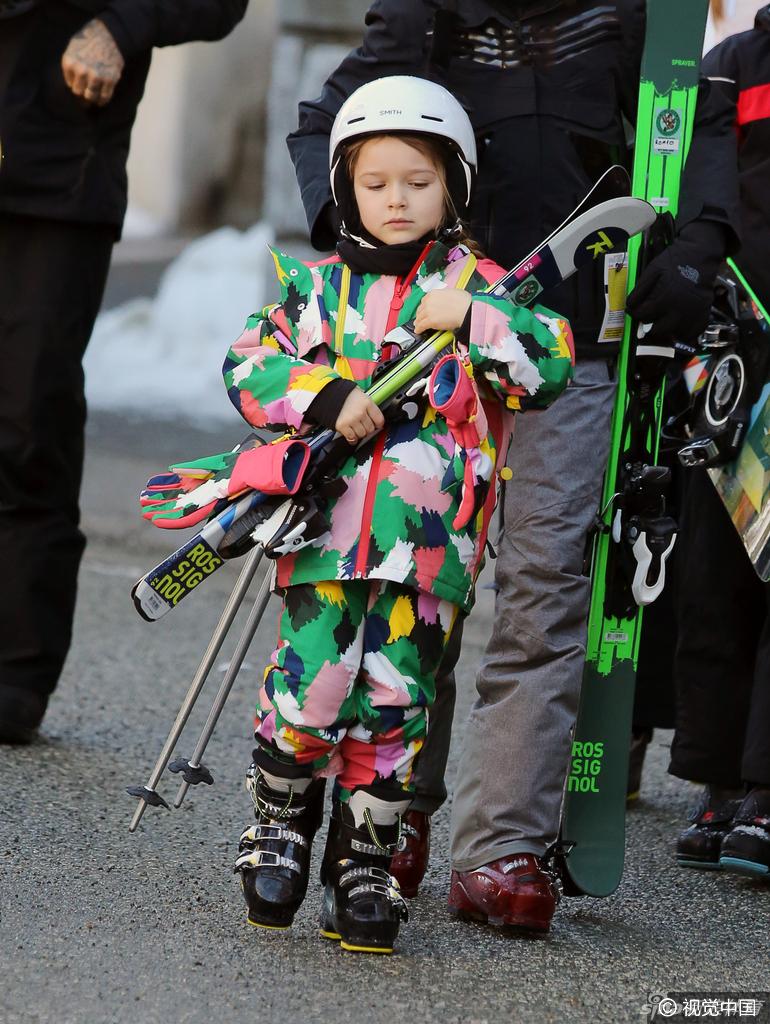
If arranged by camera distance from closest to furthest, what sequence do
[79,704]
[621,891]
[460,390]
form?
[460,390] → [621,891] → [79,704]

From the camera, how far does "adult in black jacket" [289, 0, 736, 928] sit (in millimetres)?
3314

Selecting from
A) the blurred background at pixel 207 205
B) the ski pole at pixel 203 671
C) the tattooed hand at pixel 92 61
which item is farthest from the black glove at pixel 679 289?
the tattooed hand at pixel 92 61

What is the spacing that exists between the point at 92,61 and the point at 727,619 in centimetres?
204

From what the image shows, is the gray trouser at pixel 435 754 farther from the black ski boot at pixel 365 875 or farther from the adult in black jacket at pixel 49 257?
the adult in black jacket at pixel 49 257

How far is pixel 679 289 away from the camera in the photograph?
327cm

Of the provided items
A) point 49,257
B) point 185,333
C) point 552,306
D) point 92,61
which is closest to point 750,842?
point 552,306

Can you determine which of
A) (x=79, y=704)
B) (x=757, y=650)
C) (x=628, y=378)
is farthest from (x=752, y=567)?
(x=79, y=704)

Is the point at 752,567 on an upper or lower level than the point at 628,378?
lower

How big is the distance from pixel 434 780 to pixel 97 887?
0.71m

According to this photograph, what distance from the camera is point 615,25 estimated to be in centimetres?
338

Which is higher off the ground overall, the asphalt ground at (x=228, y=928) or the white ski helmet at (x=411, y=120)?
the white ski helmet at (x=411, y=120)

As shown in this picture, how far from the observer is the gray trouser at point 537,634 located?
3314mm

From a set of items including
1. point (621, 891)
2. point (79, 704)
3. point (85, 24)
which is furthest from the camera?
point (79, 704)

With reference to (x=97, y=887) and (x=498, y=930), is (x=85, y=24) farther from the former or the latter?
(x=498, y=930)
